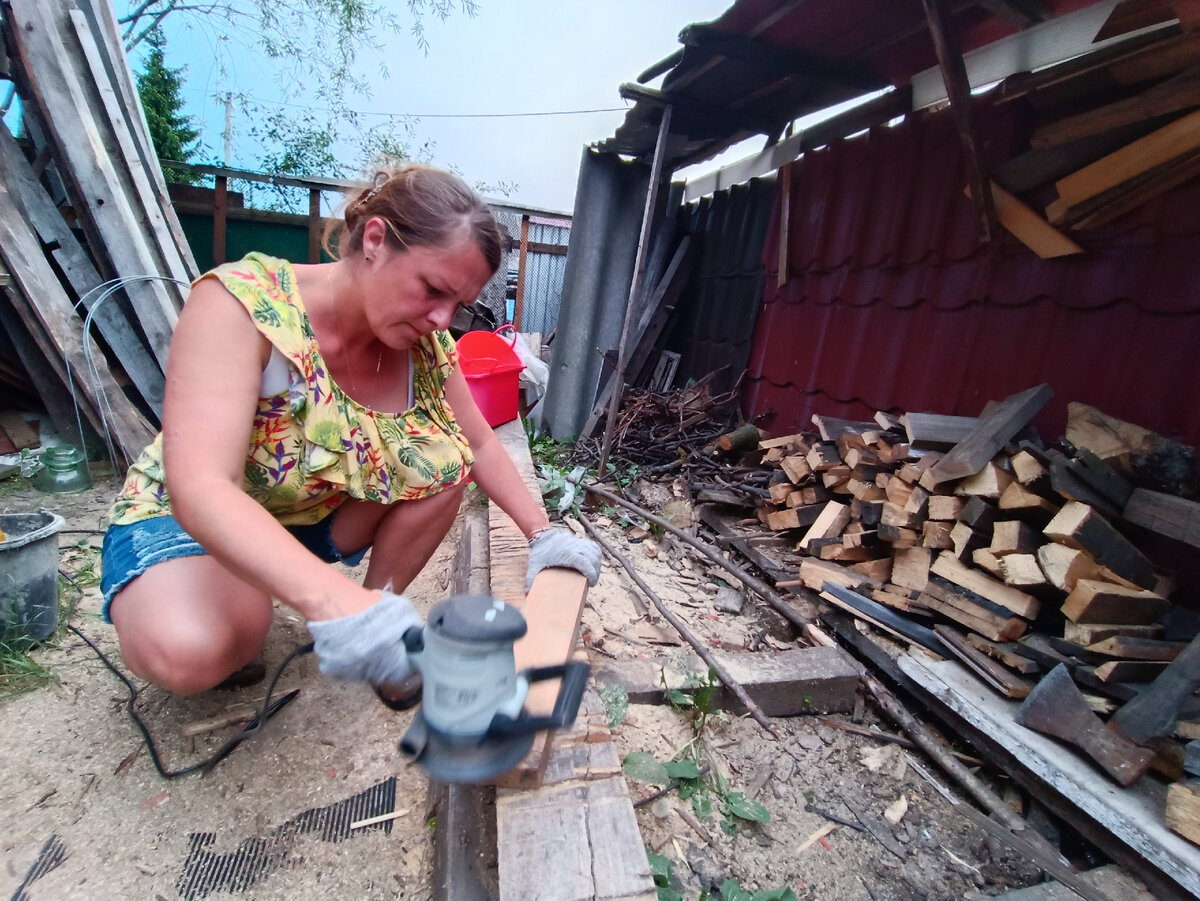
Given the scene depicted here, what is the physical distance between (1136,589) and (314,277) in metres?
2.85

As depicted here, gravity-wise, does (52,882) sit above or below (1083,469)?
below

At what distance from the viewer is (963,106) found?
9.03ft

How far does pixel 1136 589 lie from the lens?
2.01 meters

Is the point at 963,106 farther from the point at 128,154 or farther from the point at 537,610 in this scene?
the point at 128,154

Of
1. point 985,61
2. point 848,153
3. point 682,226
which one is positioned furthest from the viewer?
point 682,226

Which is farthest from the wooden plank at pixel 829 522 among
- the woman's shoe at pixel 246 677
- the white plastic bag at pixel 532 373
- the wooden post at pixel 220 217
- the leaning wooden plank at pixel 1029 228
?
the wooden post at pixel 220 217

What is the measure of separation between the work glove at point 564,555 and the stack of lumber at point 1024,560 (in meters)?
1.40

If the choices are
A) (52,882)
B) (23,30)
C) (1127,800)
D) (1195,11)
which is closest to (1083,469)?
(1127,800)

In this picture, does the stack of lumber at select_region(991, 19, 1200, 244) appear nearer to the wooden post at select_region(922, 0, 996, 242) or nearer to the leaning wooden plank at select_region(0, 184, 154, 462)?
the wooden post at select_region(922, 0, 996, 242)

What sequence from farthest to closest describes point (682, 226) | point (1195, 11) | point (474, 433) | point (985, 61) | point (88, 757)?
point (682, 226) < point (985, 61) < point (474, 433) < point (1195, 11) < point (88, 757)

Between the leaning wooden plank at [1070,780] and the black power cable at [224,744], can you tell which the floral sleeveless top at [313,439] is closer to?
the black power cable at [224,744]

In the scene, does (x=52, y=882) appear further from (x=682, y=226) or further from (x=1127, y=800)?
(x=682, y=226)

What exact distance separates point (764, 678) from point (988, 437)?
139cm

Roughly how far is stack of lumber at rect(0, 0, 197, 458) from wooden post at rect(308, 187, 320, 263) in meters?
2.51
